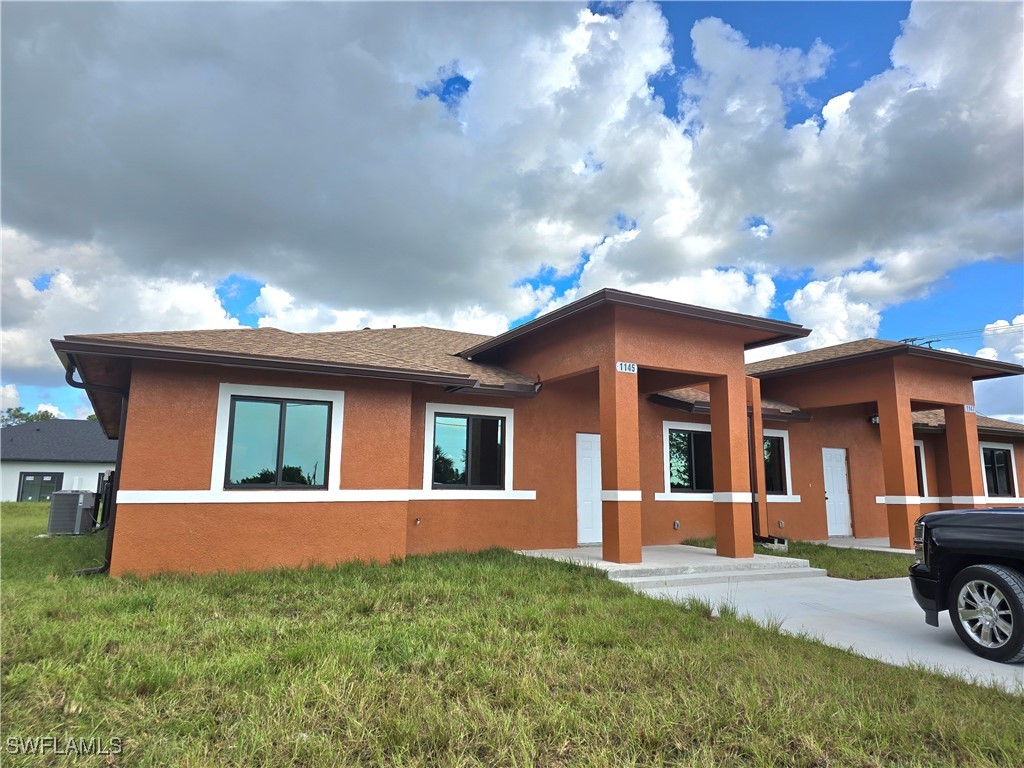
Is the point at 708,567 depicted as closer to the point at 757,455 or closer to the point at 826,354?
the point at 757,455

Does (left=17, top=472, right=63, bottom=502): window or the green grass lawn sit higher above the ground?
(left=17, top=472, right=63, bottom=502): window

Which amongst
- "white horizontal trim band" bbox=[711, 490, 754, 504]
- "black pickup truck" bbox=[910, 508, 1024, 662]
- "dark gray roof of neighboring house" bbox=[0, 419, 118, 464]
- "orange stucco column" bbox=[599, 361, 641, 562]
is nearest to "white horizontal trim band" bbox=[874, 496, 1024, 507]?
"white horizontal trim band" bbox=[711, 490, 754, 504]

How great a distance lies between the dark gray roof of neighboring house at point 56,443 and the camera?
3169cm

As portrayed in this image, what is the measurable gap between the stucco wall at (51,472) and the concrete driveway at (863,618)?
1422 inches

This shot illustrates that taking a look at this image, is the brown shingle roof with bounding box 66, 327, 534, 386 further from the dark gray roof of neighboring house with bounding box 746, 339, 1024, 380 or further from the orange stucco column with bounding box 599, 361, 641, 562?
the dark gray roof of neighboring house with bounding box 746, 339, 1024, 380

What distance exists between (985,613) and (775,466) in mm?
10576

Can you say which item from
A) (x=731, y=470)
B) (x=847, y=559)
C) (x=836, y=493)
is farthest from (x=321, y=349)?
(x=836, y=493)

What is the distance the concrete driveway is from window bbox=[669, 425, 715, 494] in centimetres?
425

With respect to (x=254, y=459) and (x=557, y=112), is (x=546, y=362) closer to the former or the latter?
(x=254, y=459)

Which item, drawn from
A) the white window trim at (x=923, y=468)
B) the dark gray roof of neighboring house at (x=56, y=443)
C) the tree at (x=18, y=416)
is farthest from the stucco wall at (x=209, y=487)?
the tree at (x=18, y=416)

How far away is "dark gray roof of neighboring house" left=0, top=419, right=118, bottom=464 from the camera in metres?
31.7

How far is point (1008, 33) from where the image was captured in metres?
9.77

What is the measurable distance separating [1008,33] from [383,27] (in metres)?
11.1

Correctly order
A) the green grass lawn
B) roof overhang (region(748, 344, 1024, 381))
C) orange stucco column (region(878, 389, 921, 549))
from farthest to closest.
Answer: orange stucco column (region(878, 389, 921, 549))
roof overhang (region(748, 344, 1024, 381))
the green grass lawn
